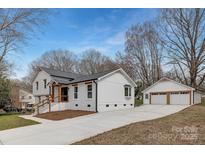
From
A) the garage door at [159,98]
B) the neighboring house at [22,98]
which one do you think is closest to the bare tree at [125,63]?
the garage door at [159,98]

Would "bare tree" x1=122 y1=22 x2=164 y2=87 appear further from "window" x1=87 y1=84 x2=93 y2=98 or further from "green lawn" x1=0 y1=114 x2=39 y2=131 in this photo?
"green lawn" x1=0 y1=114 x2=39 y2=131

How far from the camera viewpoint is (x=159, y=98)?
79.6ft

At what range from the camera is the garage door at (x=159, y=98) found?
77.4 ft

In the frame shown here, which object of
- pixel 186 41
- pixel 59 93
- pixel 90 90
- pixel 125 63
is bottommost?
pixel 59 93

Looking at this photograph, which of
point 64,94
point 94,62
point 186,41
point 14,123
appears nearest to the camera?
point 14,123

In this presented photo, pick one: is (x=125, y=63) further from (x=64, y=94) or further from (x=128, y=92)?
(x=64, y=94)

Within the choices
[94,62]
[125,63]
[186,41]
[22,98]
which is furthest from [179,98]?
[22,98]

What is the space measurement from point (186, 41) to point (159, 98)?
32.5 feet

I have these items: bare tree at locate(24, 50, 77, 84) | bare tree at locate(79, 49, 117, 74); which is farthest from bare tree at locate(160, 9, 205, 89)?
bare tree at locate(24, 50, 77, 84)

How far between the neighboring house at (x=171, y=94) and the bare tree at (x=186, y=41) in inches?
172

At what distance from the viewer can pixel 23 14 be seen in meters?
14.3

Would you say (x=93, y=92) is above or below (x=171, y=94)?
above
